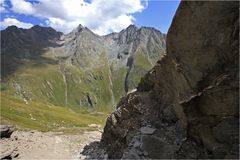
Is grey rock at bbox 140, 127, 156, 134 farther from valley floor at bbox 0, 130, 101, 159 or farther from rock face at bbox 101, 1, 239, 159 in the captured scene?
valley floor at bbox 0, 130, 101, 159

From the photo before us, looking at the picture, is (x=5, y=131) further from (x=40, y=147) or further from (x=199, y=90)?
(x=199, y=90)

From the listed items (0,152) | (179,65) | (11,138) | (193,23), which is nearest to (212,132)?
(179,65)

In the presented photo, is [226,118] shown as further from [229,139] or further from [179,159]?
[179,159]

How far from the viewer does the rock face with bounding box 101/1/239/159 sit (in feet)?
110

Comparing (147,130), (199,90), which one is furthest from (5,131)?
(199,90)

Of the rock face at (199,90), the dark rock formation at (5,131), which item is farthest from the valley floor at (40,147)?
the rock face at (199,90)

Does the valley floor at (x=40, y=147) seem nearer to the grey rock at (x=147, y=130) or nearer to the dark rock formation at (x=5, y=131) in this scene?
the dark rock formation at (x=5, y=131)

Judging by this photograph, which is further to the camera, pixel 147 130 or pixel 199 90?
pixel 147 130

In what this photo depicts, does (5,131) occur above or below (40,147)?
above

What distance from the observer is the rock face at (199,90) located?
33500 millimetres

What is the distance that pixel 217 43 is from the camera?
114 ft

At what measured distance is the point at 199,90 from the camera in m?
37.1

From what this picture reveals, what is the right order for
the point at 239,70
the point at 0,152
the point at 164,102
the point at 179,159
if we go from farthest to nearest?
the point at 0,152, the point at 164,102, the point at 179,159, the point at 239,70

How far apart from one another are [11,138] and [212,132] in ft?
145
